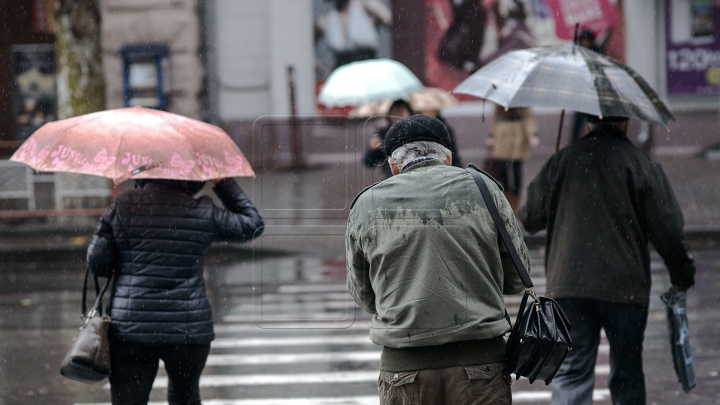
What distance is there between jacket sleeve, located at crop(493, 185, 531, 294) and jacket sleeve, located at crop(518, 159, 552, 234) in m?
1.52

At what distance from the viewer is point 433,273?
299cm

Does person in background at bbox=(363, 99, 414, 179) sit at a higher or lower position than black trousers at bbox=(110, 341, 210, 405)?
higher

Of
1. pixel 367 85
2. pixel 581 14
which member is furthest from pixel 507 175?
pixel 581 14

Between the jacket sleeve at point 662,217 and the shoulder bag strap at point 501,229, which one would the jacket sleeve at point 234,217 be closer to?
the shoulder bag strap at point 501,229

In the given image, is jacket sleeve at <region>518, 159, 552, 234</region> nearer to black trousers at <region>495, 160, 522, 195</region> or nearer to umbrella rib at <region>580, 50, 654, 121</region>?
umbrella rib at <region>580, 50, 654, 121</region>

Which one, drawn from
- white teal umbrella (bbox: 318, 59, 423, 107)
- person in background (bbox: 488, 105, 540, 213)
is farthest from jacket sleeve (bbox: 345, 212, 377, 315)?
person in background (bbox: 488, 105, 540, 213)

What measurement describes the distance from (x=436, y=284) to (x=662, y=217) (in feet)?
6.39

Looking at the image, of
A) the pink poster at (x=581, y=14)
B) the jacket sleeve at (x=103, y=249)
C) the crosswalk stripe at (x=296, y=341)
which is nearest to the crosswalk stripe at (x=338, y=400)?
the crosswalk stripe at (x=296, y=341)

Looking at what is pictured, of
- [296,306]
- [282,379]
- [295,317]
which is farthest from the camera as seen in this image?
[296,306]

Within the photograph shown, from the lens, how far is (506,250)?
10.2 feet

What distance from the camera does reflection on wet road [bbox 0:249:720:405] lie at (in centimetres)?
596

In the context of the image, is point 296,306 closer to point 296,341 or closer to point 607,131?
point 296,341

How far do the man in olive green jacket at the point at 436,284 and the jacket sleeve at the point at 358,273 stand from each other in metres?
0.05

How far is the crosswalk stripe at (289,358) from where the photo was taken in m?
6.76
